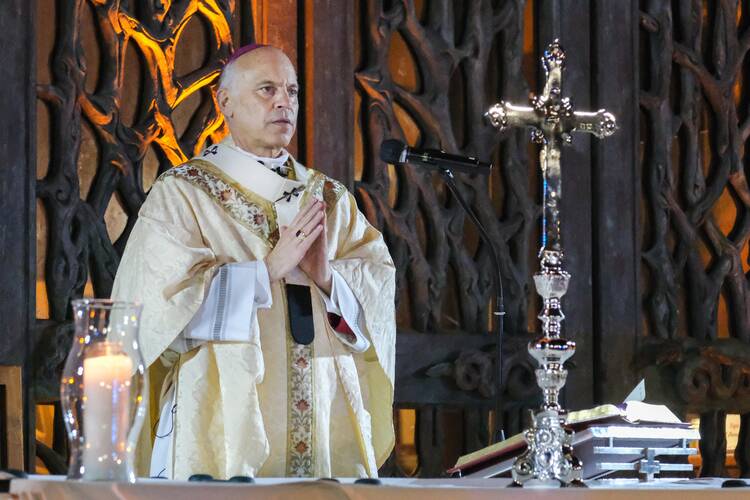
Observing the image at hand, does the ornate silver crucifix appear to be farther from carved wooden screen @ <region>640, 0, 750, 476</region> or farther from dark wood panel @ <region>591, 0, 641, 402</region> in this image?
carved wooden screen @ <region>640, 0, 750, 476</region>

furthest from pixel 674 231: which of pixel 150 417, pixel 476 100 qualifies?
pixel 150 417

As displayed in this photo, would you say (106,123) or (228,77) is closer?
(228,77)

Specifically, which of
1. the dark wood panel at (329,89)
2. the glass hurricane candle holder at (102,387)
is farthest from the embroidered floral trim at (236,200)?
the glass hurricane candle holder at (102,387)

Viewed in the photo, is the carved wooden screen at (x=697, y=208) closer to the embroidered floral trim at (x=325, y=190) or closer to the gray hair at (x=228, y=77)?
the embroidered floral trim at (x=325, y=190)

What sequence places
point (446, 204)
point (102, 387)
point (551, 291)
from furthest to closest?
point (446, 204) < point (551, 291) < point (102, 387)

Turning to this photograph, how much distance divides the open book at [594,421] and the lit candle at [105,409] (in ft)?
3.41

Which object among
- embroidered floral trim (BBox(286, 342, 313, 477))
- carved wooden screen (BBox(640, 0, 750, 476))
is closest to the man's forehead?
embroidered floral trim (BBox(286, 342, 313, 477))

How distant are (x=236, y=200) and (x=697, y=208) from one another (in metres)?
3.11

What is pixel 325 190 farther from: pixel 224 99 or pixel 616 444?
pixel 616 444

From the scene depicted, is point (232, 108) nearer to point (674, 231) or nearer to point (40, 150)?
point (40, 150)

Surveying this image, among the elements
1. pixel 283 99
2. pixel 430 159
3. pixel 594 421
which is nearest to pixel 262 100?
pixel 283 99

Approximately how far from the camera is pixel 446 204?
20.7 feet

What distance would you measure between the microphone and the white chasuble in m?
0.45

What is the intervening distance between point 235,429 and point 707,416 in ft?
10.9
